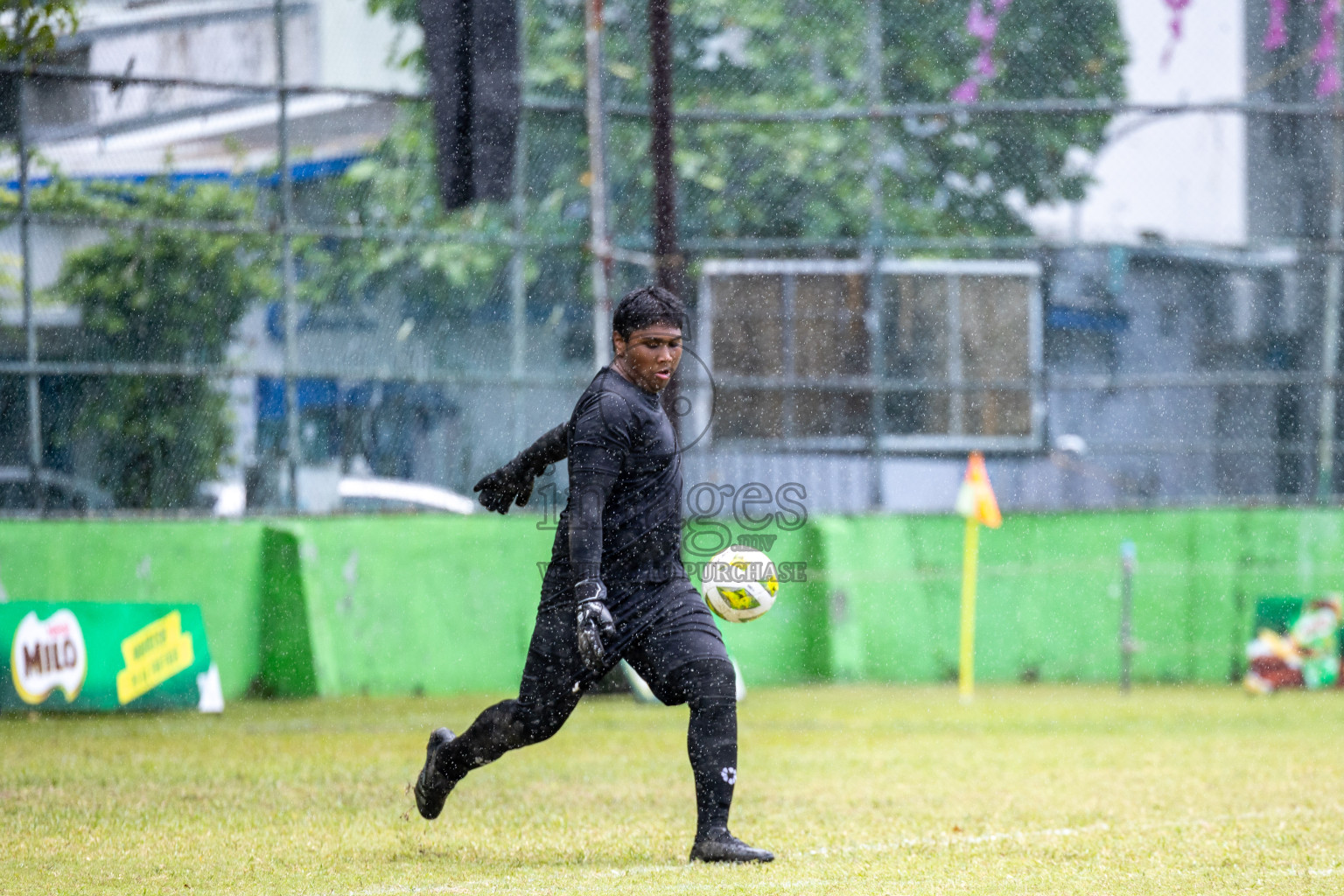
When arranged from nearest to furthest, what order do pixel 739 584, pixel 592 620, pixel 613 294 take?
pixel 592 620, pixel 739 584, pixel 613 294

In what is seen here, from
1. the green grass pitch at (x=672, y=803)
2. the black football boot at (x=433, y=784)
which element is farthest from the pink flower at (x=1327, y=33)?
the black football boot at (x=433, y=784)

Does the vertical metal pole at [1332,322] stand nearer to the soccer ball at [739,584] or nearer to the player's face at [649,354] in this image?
the soccer ball at [739,584]

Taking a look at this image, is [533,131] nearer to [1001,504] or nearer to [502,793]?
[1001,504]

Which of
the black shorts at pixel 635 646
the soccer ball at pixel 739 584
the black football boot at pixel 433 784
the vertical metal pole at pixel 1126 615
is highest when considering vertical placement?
the soccer ball at pixel 739 584

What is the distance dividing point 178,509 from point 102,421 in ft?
2.76

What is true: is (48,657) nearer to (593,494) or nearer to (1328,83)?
(593,494)

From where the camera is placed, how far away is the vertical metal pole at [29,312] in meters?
12.4

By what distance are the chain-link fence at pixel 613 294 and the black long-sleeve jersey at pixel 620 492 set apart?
5832 millimetres

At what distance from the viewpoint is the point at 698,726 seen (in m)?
6.00

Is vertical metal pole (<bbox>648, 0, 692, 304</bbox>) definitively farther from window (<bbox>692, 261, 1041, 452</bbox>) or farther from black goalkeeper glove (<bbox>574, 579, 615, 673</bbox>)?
black goalkeeper glove (<bbox>574, 579, 615, 673</bbox>)

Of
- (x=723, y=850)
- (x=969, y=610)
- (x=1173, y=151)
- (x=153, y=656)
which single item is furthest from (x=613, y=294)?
(x=723, y=850)

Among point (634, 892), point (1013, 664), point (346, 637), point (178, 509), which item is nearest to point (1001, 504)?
point (1013, 664)

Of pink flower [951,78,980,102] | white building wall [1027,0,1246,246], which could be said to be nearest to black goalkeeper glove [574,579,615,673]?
white building wall [1027,0,1246,246]

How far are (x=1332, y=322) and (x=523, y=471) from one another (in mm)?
10554
